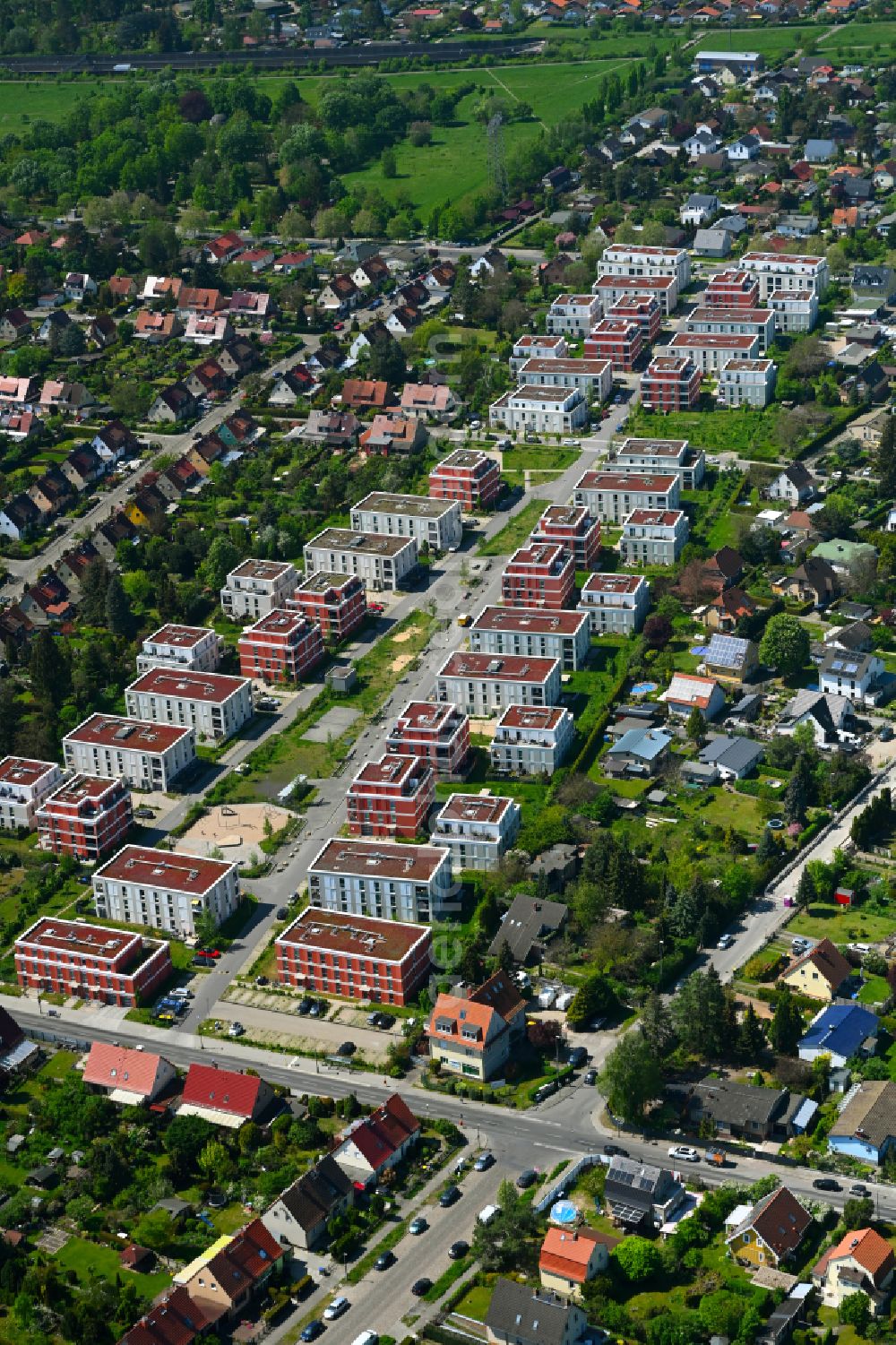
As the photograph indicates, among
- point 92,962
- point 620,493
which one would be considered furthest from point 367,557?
point 92,962

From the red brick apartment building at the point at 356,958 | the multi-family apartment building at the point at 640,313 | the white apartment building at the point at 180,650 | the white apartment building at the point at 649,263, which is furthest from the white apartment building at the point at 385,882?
the white apartment building at the point at 649,263

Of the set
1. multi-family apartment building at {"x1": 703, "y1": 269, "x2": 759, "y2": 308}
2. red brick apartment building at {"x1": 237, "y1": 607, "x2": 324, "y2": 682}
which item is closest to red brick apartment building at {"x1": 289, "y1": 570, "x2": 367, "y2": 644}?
red brick apartment building at {"x1": 237, "y1": 607, "x2": 324, "y2": 682}

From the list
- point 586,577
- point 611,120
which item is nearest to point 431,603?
point 586,577

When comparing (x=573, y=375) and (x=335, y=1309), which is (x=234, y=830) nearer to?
(x=335, y=1309)

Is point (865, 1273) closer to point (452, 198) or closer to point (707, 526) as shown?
point (707, 526)

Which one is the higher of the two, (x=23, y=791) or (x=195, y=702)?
(x=195, y=702)

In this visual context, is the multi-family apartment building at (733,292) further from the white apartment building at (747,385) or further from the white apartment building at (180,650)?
the white apartment building at (180,650)

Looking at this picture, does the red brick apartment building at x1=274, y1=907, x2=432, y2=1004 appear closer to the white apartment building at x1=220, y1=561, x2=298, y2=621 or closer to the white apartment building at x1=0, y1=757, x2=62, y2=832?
the white apartment building at x1=0, y1=757, x2=62, y2=832

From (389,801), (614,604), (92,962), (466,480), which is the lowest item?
(92,962)
